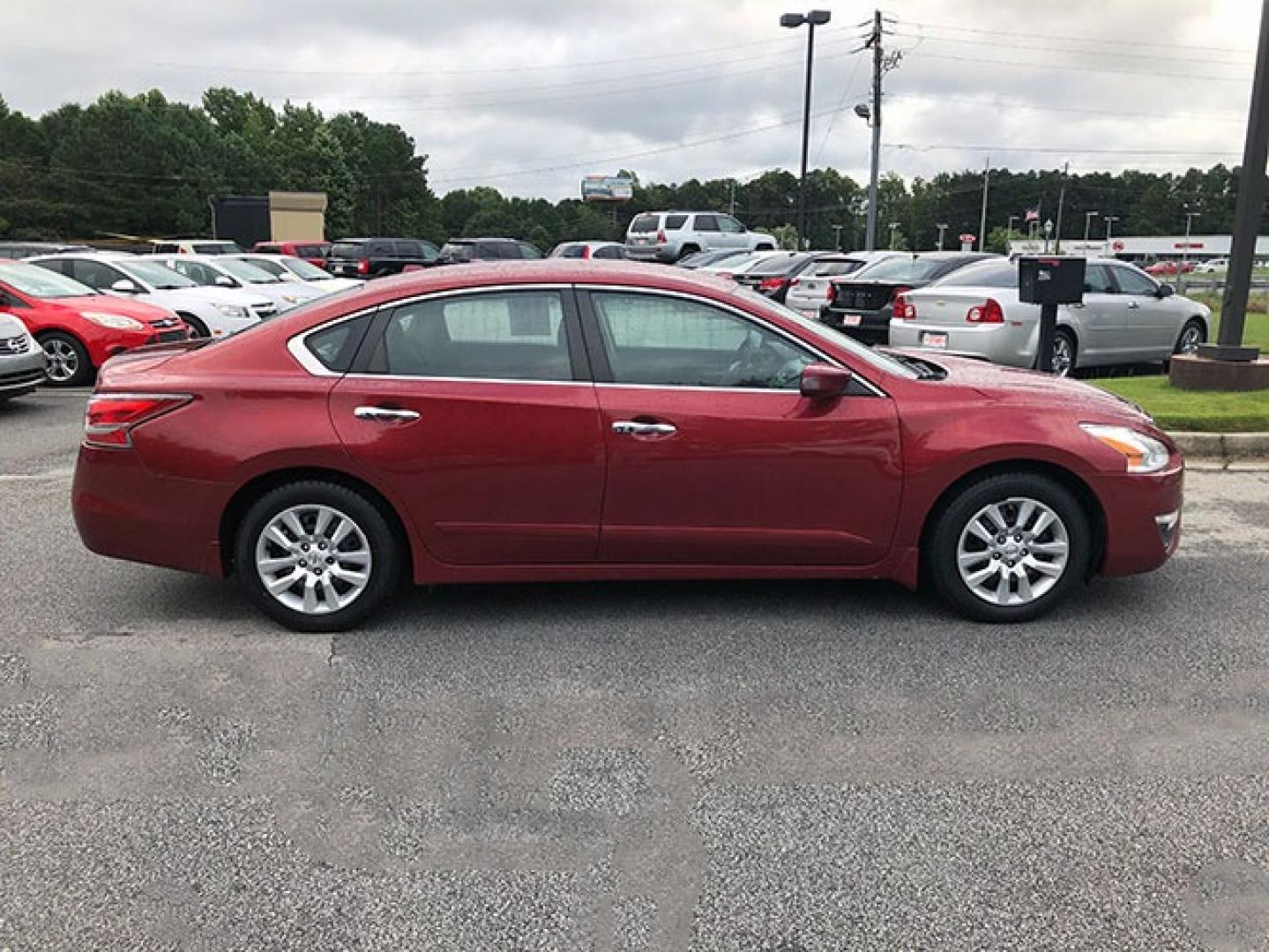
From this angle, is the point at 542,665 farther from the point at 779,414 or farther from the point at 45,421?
the point at 45,421

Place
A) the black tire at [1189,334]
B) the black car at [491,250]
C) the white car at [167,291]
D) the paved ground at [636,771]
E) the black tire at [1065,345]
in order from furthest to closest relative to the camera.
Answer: the black car at [491,250] < the white car at [167,291] < the black tire at [1189,334] < the black tire at [1065,345] < the paved ground at [636,771]

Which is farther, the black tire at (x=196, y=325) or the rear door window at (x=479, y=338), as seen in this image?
the black tire at (x=196, y=325)

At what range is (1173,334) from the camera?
519 inches

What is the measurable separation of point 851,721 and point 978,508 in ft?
4.22

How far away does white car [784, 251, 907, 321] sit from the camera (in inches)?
645

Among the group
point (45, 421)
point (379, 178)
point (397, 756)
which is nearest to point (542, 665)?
point (397, 756)

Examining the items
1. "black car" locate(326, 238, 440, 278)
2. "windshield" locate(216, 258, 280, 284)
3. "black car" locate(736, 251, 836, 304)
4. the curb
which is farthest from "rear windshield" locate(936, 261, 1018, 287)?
"black car" locate(326, 238, 440, 278)

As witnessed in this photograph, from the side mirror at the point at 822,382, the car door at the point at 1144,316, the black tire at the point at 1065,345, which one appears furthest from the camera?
the car door at the point at 1144,316

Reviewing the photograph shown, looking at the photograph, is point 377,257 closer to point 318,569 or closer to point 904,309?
point 904,309

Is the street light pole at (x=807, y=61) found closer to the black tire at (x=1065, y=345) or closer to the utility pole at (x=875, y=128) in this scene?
the utility pole at (x=875, y=128)

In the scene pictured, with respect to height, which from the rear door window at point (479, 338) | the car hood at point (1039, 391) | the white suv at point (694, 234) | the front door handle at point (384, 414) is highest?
the white suv at point (694, 234)

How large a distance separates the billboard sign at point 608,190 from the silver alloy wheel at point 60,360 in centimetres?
9761

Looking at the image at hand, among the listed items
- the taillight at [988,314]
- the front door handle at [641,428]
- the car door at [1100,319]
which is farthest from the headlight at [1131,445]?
the car door at [1100,319]

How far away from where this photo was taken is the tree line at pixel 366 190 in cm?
7800
